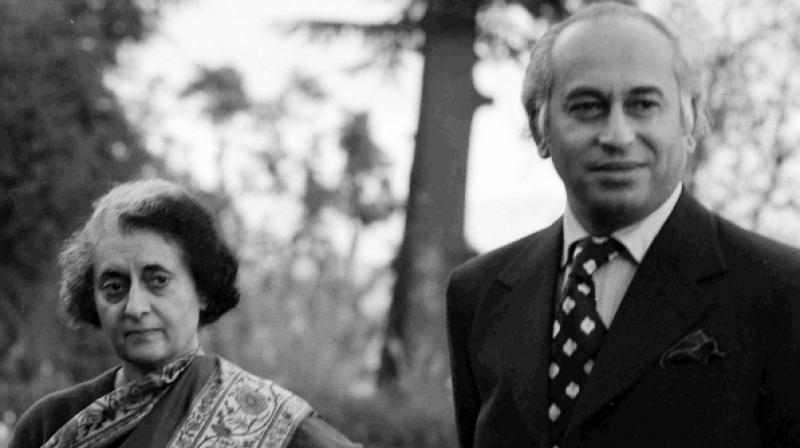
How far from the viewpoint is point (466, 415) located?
3527mm

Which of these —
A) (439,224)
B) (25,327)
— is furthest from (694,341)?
(439,224)

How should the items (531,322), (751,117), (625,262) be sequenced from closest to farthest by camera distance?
1. (625,262)
2. (531,322)
3. (751,117)

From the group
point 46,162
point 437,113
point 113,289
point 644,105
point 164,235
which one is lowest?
point 113,289

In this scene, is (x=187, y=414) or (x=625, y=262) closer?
(x=625, y=262)

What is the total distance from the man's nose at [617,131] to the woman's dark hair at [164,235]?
1176 mm

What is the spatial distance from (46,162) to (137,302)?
8.64 metres

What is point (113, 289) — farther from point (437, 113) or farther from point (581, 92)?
point (437, 113)

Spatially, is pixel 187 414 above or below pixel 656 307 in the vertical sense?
below

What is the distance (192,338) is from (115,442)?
32cm

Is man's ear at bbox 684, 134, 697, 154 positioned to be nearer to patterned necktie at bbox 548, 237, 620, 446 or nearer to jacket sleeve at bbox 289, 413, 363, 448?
patterned necktie at bbox 548, 237, 620, 446

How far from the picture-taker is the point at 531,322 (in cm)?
326

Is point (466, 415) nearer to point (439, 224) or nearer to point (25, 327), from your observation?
point (25, 327)

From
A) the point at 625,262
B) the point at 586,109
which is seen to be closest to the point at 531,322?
the point at 625,262

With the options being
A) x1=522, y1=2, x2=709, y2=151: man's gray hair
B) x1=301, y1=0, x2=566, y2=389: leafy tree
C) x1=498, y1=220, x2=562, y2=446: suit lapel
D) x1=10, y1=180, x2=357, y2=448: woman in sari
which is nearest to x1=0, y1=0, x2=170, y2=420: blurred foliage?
x1=301, y1=0, x2=566, y2=389: leafy tree
